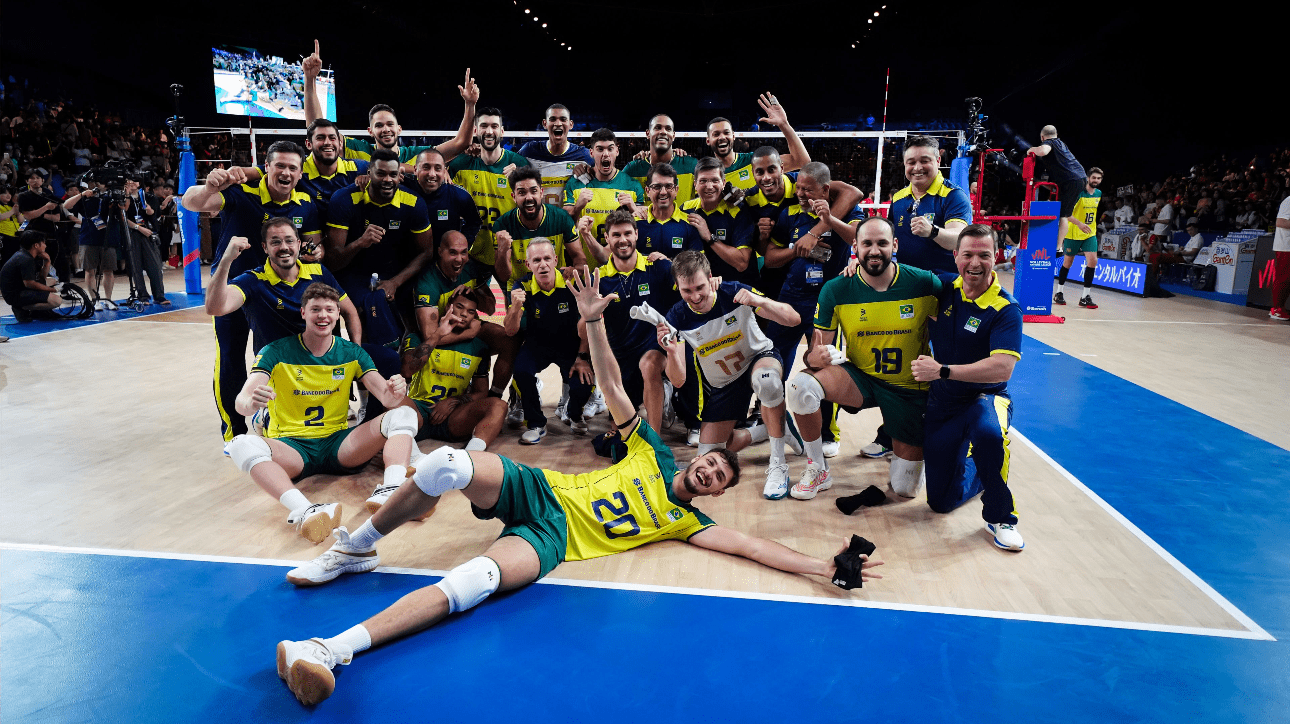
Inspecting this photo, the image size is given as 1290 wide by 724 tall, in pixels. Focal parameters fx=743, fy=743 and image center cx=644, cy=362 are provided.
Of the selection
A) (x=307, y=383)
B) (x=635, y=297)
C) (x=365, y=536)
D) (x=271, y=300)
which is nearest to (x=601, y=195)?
(x=635, y=297)

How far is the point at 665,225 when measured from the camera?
5801 mm

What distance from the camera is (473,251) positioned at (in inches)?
253

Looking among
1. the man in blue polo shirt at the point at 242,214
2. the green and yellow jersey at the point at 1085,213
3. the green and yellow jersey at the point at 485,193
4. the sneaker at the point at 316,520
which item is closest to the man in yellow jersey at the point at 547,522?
the sneaker at the point at 316,520

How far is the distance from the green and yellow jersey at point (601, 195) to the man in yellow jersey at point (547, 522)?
2748mm

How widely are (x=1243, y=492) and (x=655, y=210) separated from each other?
4327mm

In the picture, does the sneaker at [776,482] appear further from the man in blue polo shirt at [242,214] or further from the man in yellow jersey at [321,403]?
the man in blue polo shirt at [242,214]

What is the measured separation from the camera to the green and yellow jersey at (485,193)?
6426 mm

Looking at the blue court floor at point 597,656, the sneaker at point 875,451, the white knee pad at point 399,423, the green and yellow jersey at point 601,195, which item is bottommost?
the blue court floor at point 597,656

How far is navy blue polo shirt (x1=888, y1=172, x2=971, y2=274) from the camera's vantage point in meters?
5.36

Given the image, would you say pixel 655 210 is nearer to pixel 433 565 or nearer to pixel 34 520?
pixel 433 565

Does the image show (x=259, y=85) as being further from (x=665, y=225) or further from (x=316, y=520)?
(x=316, y=520)

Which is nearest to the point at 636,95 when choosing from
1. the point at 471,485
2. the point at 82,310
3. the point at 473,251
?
the point at 82,310

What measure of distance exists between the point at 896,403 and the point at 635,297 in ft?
6.53

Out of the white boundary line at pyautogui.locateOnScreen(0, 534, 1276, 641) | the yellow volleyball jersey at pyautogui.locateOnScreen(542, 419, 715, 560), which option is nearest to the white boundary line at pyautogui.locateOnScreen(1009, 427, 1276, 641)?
the white boundary line at pyautogui.locateOnScreen(0, 534, 1276, 641)
